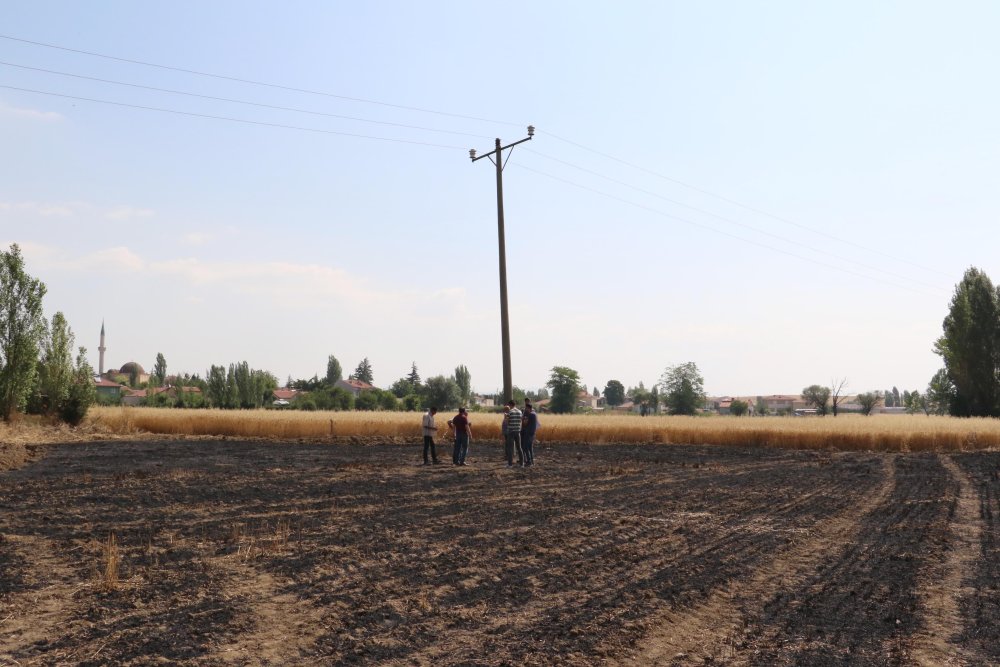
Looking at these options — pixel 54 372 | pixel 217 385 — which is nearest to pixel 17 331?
pixel 54 372

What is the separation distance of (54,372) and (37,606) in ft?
114

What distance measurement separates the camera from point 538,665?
5.67 metres

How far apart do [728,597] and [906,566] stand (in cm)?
289

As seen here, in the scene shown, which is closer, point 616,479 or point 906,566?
point 906,566

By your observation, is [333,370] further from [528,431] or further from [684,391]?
[528,431]

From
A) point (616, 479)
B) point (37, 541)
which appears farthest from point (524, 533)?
point (616, 479)

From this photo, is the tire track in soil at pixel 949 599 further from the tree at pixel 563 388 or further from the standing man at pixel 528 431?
the tree at pixel 563 388

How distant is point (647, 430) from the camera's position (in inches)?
1400

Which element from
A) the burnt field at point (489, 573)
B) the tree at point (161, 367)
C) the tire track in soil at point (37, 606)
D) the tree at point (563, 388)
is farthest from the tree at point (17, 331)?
the tree at point (161, 367)

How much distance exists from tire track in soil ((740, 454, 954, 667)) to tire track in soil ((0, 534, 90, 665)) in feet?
16.9

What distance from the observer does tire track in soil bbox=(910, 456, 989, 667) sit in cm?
600

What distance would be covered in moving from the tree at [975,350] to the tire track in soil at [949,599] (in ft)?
174

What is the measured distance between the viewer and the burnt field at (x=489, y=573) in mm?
6098

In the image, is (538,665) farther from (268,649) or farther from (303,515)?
(303,515)
